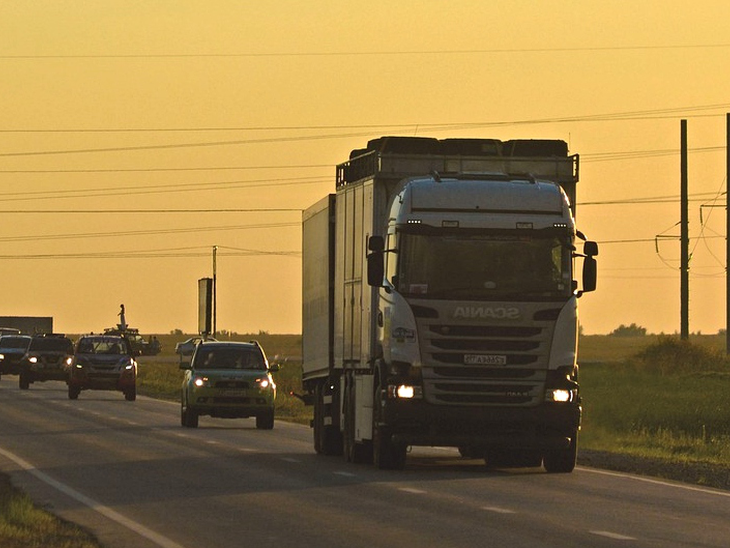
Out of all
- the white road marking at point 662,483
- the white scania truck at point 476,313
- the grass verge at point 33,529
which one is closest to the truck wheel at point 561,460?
the white scania truck at point 476,313

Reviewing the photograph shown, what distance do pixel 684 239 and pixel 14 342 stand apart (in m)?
28.1

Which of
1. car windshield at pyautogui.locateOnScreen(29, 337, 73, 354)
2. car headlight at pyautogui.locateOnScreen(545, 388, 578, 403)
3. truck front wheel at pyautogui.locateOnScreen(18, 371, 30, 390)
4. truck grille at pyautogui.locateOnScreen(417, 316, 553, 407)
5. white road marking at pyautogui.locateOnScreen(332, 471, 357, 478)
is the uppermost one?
truck grille at pyautogui.locateOnScreen(417, 316, 553, 407)

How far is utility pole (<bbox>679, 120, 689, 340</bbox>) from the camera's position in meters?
69.5

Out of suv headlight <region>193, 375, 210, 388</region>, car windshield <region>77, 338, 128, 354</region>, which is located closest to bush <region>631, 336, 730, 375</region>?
car windshield <region>77, 338, 128, 354</region>

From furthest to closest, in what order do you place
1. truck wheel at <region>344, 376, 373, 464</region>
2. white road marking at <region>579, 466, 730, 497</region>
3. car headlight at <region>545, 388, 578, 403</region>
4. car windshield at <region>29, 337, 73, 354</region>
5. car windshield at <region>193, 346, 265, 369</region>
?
car windshield at <region>29, 337, 73, 354</region> < car windshield at <region>193, 346, 265, 369</region> < truck wheel at <region>344, 376, 373, 464</region> < car headlight at <region>545, 388, 578, 403</region> < white road marking at <region>579, 466, 730, 497</region>

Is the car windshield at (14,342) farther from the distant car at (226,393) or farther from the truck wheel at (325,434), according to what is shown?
the truck wheel at (325,434)

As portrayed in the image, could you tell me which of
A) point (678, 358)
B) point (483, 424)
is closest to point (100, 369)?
point (678, 358)

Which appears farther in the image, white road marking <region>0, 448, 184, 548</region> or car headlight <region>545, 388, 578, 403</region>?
car headlight <region>545, 388, 578, 403</region>

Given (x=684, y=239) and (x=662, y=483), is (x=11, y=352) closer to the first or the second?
(x=684, y=239)

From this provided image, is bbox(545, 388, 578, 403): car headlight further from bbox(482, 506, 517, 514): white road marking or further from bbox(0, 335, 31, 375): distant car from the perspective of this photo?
bbox(0, 335, 31, 375): distant car

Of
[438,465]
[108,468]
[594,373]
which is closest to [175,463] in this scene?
[108,468]

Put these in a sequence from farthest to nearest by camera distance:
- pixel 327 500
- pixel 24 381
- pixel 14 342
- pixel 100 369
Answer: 1. pixel 14 342
2. pixel 24 381
3. pixel 100 369
4. pixel 327 500

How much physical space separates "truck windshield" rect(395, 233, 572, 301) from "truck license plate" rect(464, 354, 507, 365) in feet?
2.47

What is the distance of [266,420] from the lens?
139 ft
